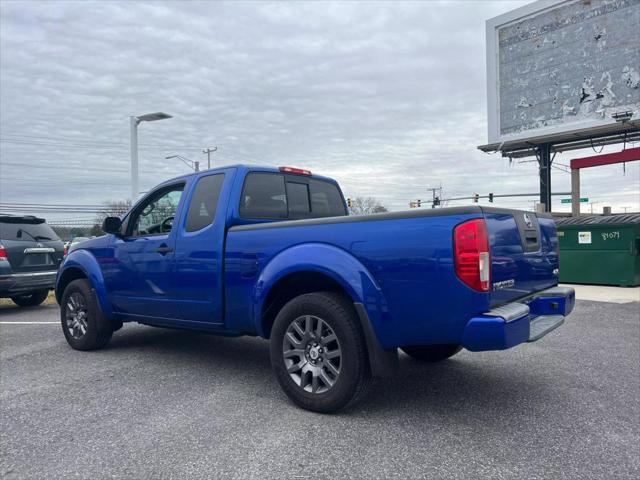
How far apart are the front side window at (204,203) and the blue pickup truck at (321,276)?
1 cm

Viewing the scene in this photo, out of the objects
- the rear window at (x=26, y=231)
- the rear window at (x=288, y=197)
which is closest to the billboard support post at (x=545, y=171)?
the rear window at (x=288, y=197)

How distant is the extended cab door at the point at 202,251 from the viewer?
15.0 feet

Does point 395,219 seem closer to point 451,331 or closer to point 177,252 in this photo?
point 451,331

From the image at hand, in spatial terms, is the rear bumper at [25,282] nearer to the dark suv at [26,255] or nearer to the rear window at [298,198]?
the dark suv at [26,255]

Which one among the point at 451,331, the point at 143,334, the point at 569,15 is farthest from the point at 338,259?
the point at 569,15

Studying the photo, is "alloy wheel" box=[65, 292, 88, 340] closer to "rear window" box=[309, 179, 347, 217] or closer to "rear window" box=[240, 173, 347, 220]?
"rear window" box=[240, 173, 347, 220]

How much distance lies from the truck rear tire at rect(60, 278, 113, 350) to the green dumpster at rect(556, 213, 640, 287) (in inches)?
486

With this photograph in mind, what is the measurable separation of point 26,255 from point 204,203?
18.9 ft

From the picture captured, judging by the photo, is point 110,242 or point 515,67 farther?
point 515,67

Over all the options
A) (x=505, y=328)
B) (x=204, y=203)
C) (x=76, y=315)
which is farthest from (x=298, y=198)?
(x=76, y=315)

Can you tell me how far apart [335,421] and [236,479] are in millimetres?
1003

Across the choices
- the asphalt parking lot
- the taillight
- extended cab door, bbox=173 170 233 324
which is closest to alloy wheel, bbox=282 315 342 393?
the asphalt parking lot

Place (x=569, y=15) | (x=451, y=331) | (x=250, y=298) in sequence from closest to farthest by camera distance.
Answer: (x=451, y=331) < (x=250, y=298) < (x=569, y=15)

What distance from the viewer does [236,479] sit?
285cm
